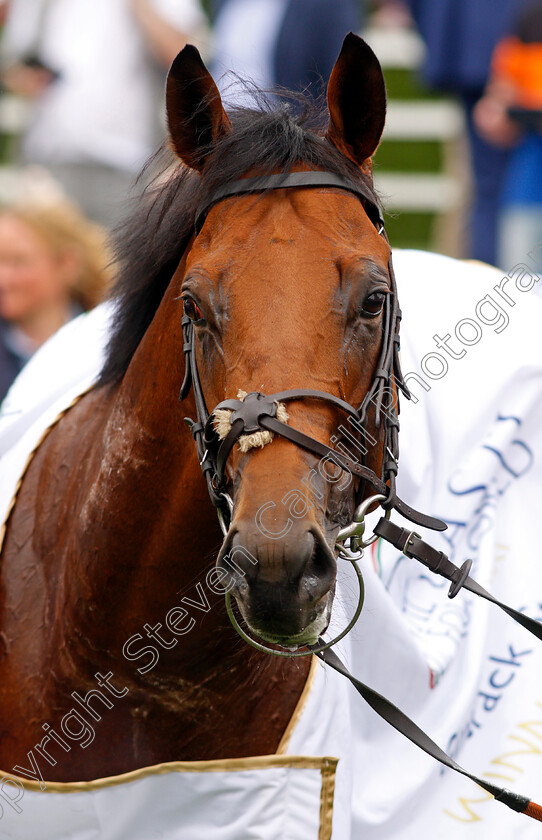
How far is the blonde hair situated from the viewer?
5465mm

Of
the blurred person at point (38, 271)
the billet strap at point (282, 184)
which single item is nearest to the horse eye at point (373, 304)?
the billet strap at point (282, 184)

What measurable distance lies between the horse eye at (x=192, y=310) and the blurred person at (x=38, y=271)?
3352 millimetres

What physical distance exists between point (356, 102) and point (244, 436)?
81cm

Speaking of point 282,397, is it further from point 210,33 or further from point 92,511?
point 210,33

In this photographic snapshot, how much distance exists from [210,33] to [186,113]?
6144 millimetres

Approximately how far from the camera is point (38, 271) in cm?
548

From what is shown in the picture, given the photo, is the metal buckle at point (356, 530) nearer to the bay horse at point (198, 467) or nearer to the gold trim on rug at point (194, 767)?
the bay horse at point (198, 467)

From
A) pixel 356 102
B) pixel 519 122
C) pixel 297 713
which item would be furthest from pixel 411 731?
pixel 519 122

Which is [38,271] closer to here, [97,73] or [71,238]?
[71,238]

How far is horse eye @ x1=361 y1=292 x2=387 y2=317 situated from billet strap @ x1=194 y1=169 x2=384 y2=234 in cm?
26

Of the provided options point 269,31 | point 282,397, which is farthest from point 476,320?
point 269,31

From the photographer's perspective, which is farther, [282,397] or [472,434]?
[472,434]

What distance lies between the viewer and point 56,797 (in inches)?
97.6

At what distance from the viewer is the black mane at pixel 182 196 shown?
2.22 metres
